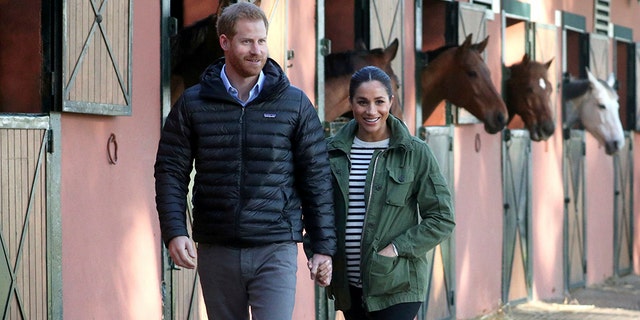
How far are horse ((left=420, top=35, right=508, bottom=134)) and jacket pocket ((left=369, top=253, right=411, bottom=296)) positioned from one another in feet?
20.0

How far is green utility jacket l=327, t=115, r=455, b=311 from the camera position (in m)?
4.88

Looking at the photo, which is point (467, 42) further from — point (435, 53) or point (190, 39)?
point (190, 39)

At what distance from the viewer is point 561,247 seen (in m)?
14.4

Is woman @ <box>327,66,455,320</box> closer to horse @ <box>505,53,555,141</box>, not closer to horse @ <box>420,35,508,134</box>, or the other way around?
horse @ <box>420,35,508,134</box>

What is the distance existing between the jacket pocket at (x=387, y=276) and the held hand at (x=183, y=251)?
68cm

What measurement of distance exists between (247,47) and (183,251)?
663mm

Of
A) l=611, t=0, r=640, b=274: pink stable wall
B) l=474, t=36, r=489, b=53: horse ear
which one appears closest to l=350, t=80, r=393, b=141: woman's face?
l=474, t=36, r=489, b=53: horse ear

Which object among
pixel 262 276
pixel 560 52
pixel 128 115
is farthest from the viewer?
pixel 560 52

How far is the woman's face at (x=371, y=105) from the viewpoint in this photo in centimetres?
491

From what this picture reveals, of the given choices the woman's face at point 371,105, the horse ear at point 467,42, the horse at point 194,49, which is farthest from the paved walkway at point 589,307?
the woman's face at point 371,105

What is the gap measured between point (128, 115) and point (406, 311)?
251 cm

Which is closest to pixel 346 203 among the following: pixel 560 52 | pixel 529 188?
pixel 529 188

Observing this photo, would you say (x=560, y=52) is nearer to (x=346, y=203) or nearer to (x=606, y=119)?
(x=606, y=119)

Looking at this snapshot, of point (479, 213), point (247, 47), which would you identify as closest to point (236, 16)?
point (247, 47)
